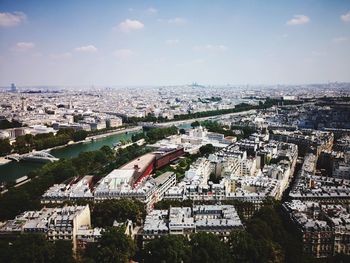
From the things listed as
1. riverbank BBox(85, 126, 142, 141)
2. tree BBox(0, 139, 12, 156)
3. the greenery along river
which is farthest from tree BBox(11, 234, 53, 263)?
riverbank BBox(85, 126, 142, 141)

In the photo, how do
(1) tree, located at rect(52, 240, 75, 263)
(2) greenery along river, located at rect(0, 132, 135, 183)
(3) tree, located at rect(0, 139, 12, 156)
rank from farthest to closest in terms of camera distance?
(3) tree, located at rect(0, 139, 12, 156) → (2) greenery along river, located at rect(0, 132, 135, 183) → (1) tree, located at rect(52, 240, 75, 263)

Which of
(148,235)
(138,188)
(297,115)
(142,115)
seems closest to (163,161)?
(138,188)

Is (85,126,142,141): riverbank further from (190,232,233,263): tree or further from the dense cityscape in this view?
(190,232,233,263): tree

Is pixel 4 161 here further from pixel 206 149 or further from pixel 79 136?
pixel 206 149

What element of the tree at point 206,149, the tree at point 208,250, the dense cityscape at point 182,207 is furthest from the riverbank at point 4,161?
the tree at point 208,250

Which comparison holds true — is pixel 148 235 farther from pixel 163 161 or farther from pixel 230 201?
pixel 163 161

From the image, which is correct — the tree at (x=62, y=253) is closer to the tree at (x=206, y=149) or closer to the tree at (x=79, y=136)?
the tree at (x=206, y=149)
